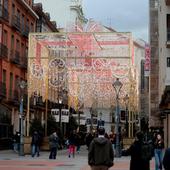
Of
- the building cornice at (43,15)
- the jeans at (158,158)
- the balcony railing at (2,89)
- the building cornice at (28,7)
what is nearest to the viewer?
the jeans at (158,158)

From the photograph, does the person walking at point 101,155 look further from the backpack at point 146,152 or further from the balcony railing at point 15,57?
the balcony railing at point 15,57

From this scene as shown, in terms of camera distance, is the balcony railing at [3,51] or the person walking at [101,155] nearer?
the person walking at [101,155]

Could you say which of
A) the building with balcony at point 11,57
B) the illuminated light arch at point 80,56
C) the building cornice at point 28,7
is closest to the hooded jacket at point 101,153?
the illuminated light arch at point 80,56

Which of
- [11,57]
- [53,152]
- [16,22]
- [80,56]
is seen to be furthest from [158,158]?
[16,22]

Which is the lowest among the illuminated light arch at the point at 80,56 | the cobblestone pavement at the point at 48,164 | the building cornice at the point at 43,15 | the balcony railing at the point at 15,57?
the cobblestone pavement at the point at 48,164

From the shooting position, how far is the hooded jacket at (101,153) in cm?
1163

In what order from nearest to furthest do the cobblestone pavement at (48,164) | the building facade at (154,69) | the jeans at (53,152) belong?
the cobblestone pavement at (48,164) → the jeans at (53,152) → the building facade at (154,69)

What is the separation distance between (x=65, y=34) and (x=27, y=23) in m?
21.1

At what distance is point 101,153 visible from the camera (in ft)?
38.3

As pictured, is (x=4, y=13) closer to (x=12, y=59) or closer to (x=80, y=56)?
(x=12, y=59)

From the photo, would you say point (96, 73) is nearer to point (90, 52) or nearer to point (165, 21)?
point (90, 52)

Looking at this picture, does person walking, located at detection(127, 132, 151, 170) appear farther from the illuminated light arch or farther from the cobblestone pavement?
the illuminated light arch

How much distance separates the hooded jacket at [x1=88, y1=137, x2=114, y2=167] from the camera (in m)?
11.6

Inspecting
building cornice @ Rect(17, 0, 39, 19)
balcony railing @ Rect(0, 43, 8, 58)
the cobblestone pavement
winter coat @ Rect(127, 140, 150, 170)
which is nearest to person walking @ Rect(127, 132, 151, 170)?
winter coat @ Rect(127, 140, 150, 170)
